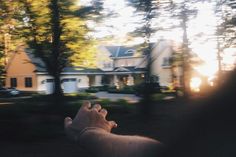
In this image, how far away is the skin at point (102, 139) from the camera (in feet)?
2.74

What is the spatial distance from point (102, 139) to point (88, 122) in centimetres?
12

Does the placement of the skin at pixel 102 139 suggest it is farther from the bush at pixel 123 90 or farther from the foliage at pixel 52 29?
the bush at pixel 123 90

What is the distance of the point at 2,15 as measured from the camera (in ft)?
63.4

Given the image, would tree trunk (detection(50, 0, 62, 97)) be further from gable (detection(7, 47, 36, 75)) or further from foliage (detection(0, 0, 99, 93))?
gable (detection(7, 47, 36, 75))

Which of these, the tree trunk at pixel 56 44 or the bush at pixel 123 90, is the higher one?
the tree trunk at pixel 56 44

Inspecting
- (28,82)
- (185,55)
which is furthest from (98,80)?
(185,55)

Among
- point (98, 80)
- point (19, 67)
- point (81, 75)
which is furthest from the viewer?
point (98, 80)

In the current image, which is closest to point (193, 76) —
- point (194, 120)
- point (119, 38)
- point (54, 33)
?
point (119, 38)

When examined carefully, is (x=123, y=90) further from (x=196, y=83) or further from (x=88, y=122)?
(x=88, y=122)

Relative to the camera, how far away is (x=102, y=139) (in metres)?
0.90

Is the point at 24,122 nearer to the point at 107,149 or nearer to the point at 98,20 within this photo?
the point at 98,20

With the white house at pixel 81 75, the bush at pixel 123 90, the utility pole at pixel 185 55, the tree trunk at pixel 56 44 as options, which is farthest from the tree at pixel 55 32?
the bush at pixel 123 90

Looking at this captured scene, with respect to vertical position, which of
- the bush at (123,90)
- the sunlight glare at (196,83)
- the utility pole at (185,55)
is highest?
the utility pole at (185,55)

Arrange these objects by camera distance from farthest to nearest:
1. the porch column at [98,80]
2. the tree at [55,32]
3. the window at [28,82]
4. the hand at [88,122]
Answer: the porch column at [98,80], the window at [28,82], the tree at [55,32], the hand at [88,122]
